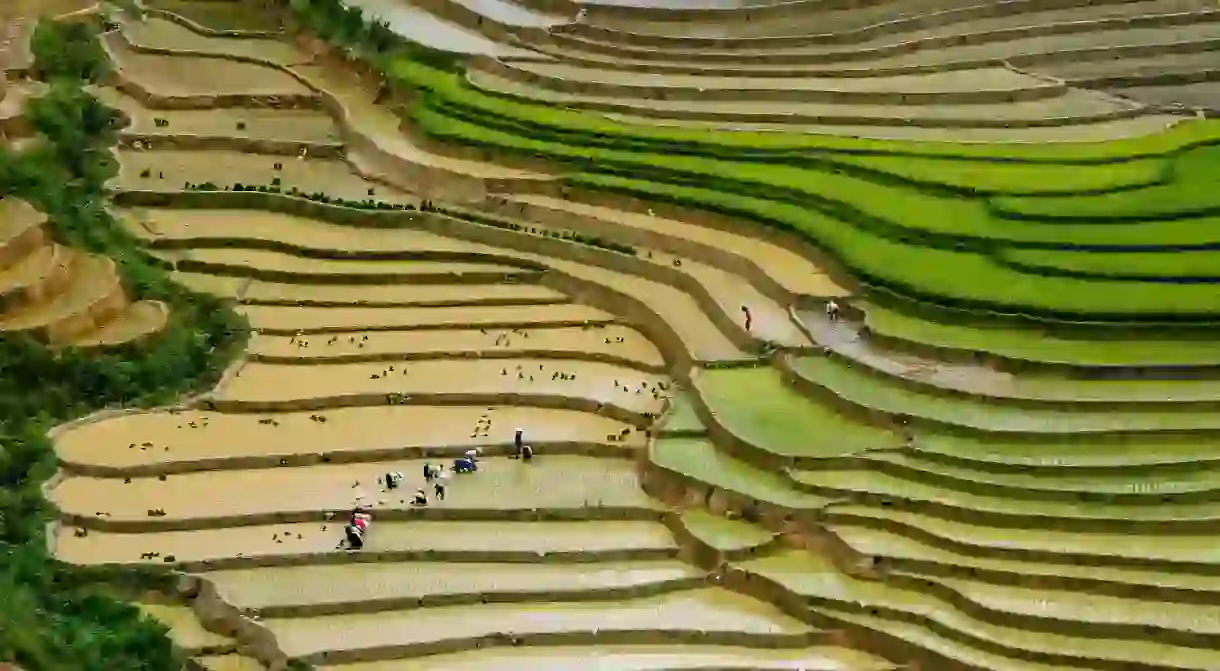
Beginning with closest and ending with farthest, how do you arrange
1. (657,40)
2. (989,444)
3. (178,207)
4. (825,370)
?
(989,444), (825,370), (178,207), (657,40)

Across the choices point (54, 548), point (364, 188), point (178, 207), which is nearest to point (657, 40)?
point (364, 188)

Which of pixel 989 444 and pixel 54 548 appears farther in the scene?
pixel 989 444

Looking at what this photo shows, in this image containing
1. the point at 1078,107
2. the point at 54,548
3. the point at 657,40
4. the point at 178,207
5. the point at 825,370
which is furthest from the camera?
the point at 657,40

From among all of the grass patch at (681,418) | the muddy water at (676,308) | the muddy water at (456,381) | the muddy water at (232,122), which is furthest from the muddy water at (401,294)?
the muddy water at (232,122)

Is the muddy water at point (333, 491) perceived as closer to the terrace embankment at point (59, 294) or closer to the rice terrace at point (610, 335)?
the rice terrace at point (610, 335)

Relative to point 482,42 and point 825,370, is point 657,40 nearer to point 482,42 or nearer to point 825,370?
point 482,42

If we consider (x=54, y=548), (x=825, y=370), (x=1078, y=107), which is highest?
(x=1078, y=107)

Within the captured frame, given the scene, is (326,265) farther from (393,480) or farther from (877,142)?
(877,142)
